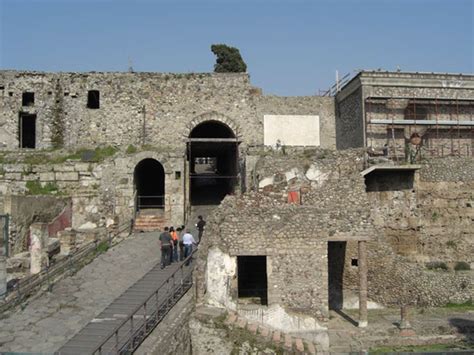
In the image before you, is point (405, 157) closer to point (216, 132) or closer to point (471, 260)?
point (471, 260)

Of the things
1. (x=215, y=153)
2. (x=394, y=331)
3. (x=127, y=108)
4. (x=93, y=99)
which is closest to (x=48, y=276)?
(x=394, y=331)

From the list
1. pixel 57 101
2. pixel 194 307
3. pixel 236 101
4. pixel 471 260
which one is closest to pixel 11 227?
pixel 57 101

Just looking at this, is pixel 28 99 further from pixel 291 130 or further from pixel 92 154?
pixel 291 130

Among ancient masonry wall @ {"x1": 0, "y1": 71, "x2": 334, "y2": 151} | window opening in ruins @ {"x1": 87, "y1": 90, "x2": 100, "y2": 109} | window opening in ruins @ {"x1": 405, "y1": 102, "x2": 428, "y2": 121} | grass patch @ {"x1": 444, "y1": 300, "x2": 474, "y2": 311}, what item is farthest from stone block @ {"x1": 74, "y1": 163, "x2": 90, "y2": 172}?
grass patch @ {"x1": 444, "y1": 300, "x2": 474, "y2": 311}

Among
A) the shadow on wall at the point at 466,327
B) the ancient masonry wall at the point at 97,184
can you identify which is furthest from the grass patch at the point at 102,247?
the shadow on wall at the point at 466,327

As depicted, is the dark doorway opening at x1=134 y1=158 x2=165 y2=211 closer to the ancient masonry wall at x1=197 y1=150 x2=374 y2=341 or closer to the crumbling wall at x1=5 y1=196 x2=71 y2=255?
the crumbling wall at x1=5 y1=196 x2=71 y2=255

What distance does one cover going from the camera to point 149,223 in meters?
21.5

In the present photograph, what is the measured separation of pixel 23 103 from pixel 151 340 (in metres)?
18.3

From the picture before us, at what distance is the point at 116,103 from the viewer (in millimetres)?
25547

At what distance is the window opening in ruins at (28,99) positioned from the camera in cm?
2542

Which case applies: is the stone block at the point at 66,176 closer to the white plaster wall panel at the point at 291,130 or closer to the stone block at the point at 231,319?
the white plaster wall panel at the point at 291,130

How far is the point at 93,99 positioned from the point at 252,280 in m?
14.2

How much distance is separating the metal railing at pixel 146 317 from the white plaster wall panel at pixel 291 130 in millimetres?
11965

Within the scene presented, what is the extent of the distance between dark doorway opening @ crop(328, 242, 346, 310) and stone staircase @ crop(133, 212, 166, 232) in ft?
24.8
